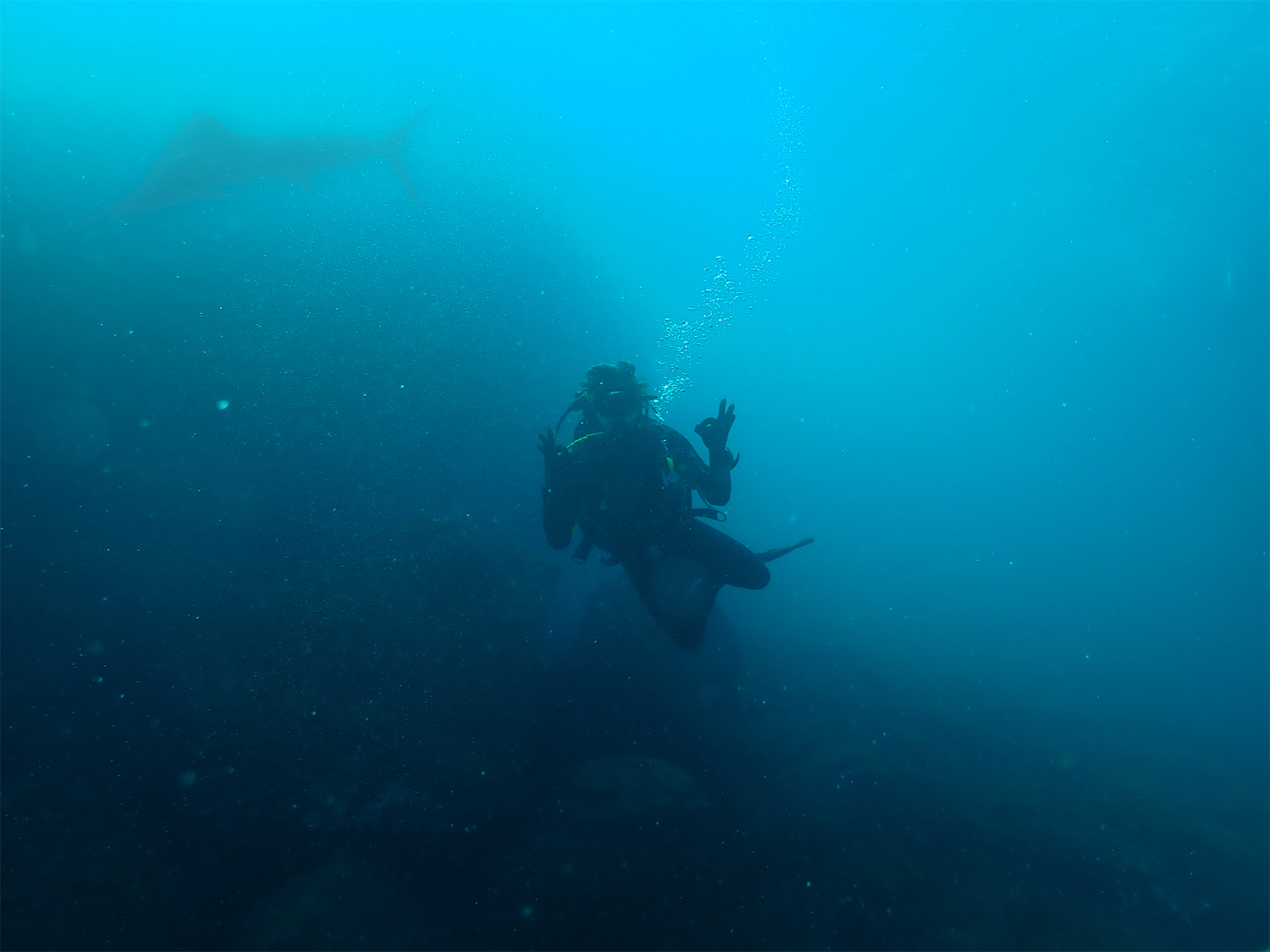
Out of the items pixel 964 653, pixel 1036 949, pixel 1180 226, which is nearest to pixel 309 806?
pixel 1036 949

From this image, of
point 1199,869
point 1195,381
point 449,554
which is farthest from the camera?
point 1195,381

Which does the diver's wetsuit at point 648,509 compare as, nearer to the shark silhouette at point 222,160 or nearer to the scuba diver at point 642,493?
the scuba diver at point 642,493

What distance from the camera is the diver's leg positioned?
5.62 meters

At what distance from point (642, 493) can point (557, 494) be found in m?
0.90

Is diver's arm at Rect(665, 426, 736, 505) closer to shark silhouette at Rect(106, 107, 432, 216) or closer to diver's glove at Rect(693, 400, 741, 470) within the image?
diver's glove at Rect(693, 400, 741, 470)

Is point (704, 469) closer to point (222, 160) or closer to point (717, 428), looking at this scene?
point (717, 428)

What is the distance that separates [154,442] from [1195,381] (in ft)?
217

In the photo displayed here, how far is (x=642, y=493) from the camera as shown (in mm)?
5418

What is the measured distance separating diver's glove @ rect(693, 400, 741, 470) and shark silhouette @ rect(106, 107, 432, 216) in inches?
348

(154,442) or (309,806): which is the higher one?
(154,442)

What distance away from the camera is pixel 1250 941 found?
5.16 m

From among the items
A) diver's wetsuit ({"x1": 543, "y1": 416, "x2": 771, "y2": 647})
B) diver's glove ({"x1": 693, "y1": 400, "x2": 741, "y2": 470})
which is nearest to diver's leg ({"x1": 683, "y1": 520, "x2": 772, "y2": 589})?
diver's wetsuit ({"x1": 543, "y1": 416, "x2": 771, "y2": 647})

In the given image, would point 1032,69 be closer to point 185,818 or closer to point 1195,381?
point 185,818

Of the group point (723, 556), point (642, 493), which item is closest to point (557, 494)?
point (642, 493)
